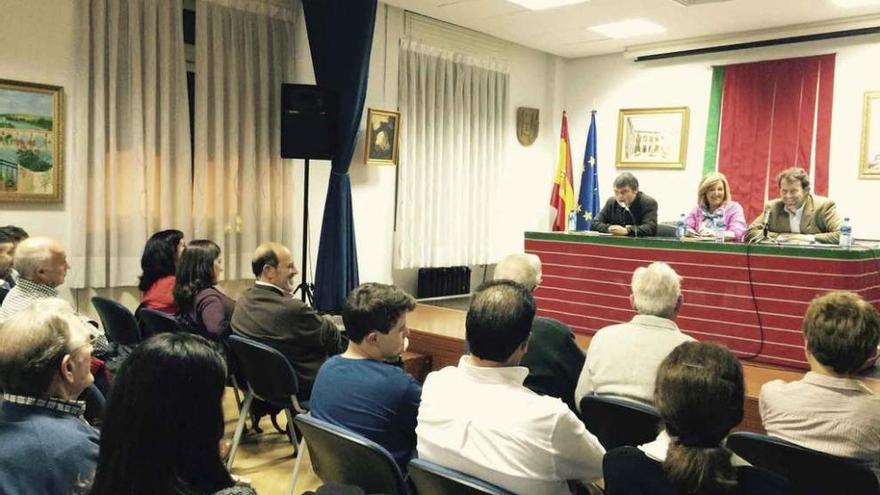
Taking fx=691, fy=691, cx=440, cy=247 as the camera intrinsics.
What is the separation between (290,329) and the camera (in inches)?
121

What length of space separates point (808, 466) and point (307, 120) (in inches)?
168

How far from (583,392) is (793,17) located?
16.9 feet

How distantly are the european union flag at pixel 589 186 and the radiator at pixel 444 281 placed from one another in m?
1.47

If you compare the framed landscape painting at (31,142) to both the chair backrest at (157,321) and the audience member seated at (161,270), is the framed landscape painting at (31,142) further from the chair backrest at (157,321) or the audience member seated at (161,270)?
the chair backrest at (157,321)

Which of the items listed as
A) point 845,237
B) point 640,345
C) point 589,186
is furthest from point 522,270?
point 589,186

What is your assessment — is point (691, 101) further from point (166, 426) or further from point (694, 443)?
point (166, 426)

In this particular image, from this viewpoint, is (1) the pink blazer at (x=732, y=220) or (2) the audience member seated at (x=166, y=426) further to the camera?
(1) the pink blazer at (x=732, y=220)

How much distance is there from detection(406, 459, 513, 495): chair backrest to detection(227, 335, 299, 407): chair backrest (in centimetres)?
127

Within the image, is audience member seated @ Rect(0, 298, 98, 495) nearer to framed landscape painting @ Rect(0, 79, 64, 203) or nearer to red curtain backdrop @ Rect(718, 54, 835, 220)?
framed landscape painting @ Rect(0, 79, 64, 203)

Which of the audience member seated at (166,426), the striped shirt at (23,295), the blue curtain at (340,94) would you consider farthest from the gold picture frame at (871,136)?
the audience member seated at (166,426)

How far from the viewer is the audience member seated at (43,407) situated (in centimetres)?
136

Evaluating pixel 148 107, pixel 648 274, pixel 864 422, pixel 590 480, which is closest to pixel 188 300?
pixel 148 107

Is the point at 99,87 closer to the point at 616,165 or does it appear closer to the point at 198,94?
the point at 198,94

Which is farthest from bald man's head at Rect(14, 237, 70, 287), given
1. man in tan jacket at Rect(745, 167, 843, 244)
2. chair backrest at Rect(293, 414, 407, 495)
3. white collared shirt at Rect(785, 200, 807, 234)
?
white collared shirt at Rect(785, 200, 807, 234)
